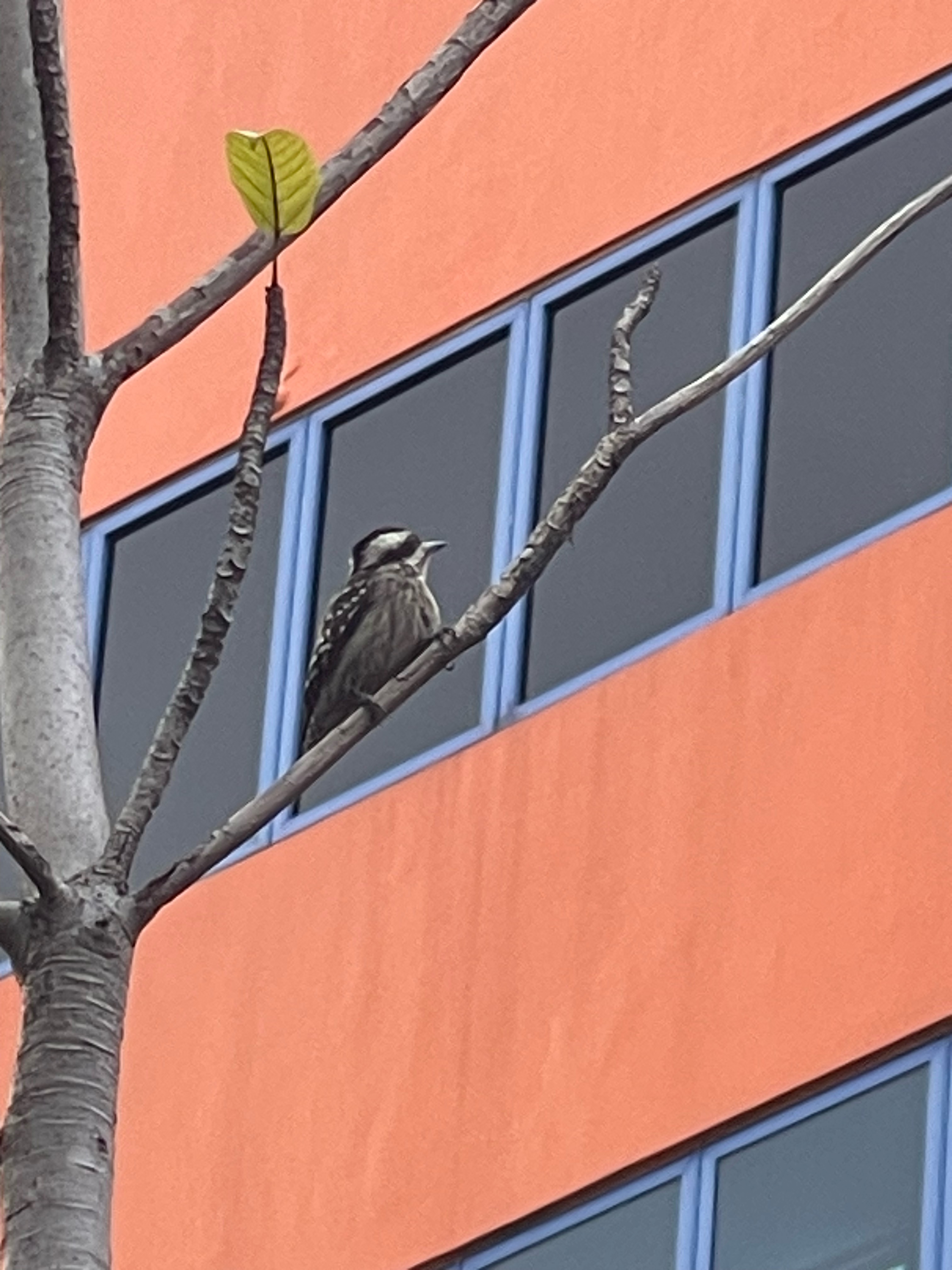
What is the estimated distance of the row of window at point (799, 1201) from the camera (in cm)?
966

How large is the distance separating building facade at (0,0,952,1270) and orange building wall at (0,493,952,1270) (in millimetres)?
14

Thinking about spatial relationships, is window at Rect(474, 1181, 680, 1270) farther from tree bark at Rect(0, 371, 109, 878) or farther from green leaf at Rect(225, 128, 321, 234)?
green leaf at Rect(225, 128, 321, 234)

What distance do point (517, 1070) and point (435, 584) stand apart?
80.8 inches

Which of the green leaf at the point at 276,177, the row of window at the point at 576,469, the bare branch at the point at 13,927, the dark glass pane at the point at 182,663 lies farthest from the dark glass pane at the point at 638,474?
the bare branch at the point at 13,927

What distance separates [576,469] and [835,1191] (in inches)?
114

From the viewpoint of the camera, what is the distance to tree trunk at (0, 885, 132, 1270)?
3.81 m

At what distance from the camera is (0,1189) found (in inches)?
153

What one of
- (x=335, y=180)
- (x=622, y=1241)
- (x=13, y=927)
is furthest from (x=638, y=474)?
(x=13, y=927)

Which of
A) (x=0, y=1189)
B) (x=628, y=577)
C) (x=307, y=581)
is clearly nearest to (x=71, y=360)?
(x=0, y=1189)

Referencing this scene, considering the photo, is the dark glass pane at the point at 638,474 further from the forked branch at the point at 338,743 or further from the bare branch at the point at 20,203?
the bare branch at the point at 20,203

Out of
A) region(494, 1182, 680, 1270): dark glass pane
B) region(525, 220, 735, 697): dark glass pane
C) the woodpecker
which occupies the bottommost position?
region(494, 1182, 680, 1270): dark glass pane

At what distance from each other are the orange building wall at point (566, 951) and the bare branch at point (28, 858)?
599cm

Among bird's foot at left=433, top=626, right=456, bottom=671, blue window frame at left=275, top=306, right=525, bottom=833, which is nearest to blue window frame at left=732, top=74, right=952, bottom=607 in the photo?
blue window frame at left=275, top=306, right=525, bottom=833

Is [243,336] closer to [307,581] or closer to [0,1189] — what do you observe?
[307,581]
